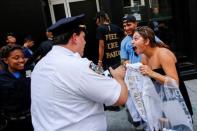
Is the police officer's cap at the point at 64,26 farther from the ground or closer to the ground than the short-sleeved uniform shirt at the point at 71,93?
farther from the ground

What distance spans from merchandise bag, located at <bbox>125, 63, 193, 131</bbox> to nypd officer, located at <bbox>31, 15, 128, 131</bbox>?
1.00 metres

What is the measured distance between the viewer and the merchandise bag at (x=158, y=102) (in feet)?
10.8

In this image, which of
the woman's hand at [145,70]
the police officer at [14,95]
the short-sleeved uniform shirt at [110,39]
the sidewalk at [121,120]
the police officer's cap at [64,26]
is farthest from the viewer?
the short-sleeved uniform shirt at [110,39]

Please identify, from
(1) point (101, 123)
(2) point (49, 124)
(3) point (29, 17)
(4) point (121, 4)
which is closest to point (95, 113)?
(1) point (101, 123)

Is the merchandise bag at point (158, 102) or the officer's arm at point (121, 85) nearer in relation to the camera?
the officer's arm at point (121, 85)

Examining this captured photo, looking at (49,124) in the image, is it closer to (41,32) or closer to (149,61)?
(149,61)

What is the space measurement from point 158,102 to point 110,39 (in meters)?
3.57

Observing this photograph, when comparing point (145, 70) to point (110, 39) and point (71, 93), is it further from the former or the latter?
point (110, 39)

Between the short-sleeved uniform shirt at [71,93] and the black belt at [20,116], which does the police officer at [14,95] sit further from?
the short-sleeved uniform shirt at [71,93]

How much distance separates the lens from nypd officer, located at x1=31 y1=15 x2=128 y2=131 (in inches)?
90.8

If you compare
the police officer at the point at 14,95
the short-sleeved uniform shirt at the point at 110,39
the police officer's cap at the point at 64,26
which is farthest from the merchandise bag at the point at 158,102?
the short-sleeved uniform shirt at the point at 110,39

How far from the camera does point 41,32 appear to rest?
8.97 m

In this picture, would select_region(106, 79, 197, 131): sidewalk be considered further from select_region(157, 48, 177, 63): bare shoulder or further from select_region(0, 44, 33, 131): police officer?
select_region(0, 44, 33, 131): police officer

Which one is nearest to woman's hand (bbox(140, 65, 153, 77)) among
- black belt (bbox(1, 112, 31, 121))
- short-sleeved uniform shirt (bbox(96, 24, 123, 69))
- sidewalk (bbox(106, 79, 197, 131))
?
black belt (bbox(1, 112, 31, 121))
